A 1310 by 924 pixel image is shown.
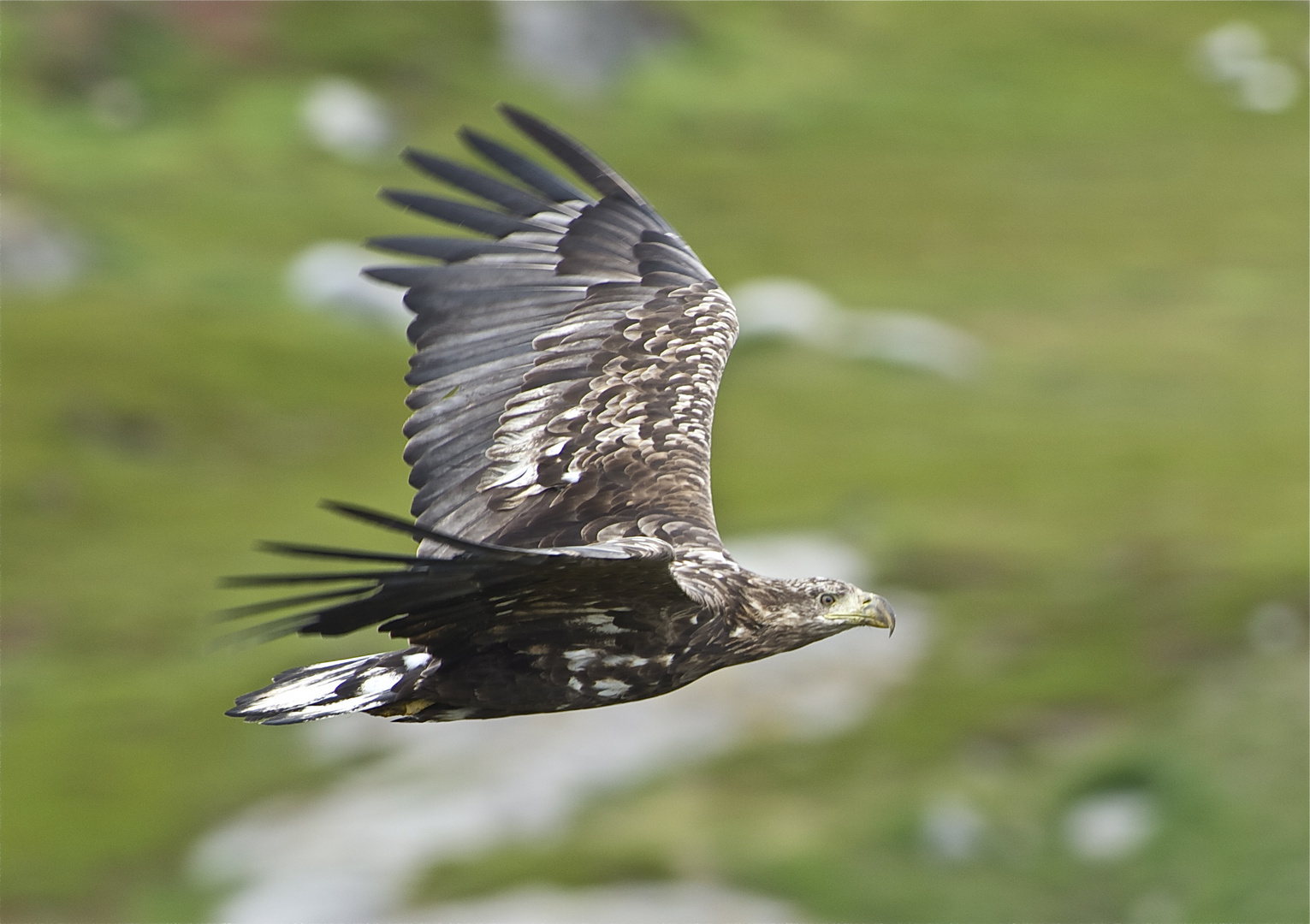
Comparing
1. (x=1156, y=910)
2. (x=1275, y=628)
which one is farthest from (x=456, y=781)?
(x=1275, y=628)

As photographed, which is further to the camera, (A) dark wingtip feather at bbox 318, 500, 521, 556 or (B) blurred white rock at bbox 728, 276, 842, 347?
(B) blurred white rock at bbox 728, 276, 842, 347

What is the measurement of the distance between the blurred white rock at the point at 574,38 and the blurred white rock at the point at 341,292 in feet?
67.5

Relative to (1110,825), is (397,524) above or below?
below

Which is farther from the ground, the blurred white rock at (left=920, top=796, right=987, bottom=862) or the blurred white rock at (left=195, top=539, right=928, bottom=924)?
the blurred white rock at (left=195, top=539, right=928, bottom=924)

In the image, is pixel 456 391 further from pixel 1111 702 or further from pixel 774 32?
pixel 774 32

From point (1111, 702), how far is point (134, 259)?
36.6m

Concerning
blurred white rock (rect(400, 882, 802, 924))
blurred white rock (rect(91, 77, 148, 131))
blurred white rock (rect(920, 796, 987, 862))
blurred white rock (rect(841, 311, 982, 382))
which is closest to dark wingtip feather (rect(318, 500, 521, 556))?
blurred white rock (rect(400, 882, 802, 924))

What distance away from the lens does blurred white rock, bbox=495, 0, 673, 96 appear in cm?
7706

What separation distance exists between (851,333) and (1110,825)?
1172 inches

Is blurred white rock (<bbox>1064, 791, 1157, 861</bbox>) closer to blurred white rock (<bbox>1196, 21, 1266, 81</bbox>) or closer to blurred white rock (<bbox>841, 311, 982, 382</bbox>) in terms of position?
blurred white rock (<bbox>841, 311, 982, 382</bbox>)

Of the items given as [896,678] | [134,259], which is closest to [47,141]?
[134,259]

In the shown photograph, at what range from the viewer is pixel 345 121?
69.9 metres

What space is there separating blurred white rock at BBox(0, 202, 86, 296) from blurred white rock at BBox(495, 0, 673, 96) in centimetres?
2269

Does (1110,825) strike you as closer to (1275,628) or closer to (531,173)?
(1275,628)
